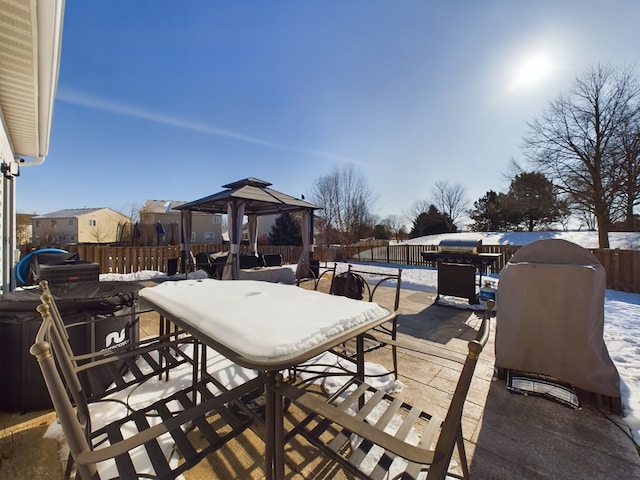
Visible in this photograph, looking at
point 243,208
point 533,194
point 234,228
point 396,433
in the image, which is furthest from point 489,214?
point 396,433

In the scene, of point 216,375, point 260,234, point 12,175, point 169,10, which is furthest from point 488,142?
point 260,234

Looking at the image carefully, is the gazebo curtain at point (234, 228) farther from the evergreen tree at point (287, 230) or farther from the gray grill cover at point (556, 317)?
the evergreen tree at point (287, 230)

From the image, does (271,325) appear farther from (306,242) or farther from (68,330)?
(306,242)

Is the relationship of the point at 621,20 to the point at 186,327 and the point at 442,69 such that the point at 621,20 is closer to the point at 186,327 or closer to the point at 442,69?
the point at 442,69

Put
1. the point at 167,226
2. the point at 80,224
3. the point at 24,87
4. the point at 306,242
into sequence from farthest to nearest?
the point at 80,224 < the point at 167,226 < the point at 306,242 < the point at 24,87

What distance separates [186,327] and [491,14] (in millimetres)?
6385

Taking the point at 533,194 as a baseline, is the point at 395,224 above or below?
below

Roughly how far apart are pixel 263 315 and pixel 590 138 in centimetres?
1801

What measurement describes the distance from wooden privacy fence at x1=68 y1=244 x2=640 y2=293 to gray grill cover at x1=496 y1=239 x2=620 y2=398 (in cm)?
589

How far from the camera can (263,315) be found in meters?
1.23

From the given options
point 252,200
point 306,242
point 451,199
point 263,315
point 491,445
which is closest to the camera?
point 263,315

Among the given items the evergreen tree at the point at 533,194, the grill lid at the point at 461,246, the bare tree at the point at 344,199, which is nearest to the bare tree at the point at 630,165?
the evergreen tree at the point at 533,194

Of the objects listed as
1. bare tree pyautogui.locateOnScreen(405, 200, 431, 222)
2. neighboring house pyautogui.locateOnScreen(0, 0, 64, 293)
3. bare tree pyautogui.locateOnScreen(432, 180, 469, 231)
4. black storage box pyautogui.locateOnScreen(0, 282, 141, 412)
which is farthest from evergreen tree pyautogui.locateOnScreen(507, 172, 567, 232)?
neighboring house pyautogui.locateOnScreen(0, 0, 64, 293)

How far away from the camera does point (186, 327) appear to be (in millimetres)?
1234
